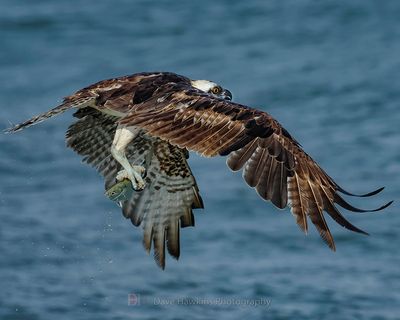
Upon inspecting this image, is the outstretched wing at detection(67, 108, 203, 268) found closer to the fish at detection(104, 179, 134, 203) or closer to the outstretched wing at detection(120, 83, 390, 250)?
the fish at detection(104, 179, 134, 203)

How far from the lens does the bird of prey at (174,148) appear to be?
731 centimetres

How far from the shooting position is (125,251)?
1170 cm

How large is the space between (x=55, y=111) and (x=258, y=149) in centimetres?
139

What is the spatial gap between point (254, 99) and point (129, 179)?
6.81 m

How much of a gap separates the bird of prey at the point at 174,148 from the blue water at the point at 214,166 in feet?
5.25

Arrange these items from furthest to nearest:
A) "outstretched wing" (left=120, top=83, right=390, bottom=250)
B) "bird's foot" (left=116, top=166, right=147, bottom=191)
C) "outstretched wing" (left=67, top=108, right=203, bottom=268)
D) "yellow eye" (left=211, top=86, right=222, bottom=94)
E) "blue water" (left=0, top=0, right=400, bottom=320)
Result: "blue water" (left=0, top=0, right=400, bottom=320) → "yellow eye" (left=211, top=86, right=222, bottom=94) → "outstretched wing" (left=67, top=108, right=203, bottom=268) → "bird's foot" (left=116, top=166, right=147, bottom=191) → "outstretched wing" (left=120, top=83, right=390, bottom=250)

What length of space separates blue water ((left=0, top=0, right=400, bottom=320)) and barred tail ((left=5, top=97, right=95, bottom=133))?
2.65 metres

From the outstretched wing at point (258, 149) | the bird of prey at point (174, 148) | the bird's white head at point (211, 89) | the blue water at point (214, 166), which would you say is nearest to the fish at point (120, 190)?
the bird of prey at point (174, 148)

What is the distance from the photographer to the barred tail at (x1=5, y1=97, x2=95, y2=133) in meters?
7.93

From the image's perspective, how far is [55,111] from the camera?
7.96 metres

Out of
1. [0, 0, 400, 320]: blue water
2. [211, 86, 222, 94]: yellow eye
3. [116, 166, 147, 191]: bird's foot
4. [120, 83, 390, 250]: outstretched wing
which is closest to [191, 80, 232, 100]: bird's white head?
[211, 86, 222, 94]: yellow eye

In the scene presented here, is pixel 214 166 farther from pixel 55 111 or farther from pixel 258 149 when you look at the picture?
pixel 258 149

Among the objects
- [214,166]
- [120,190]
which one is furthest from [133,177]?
[214,166]

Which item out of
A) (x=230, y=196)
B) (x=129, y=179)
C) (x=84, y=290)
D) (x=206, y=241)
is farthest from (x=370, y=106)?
(x=129, y=179)
